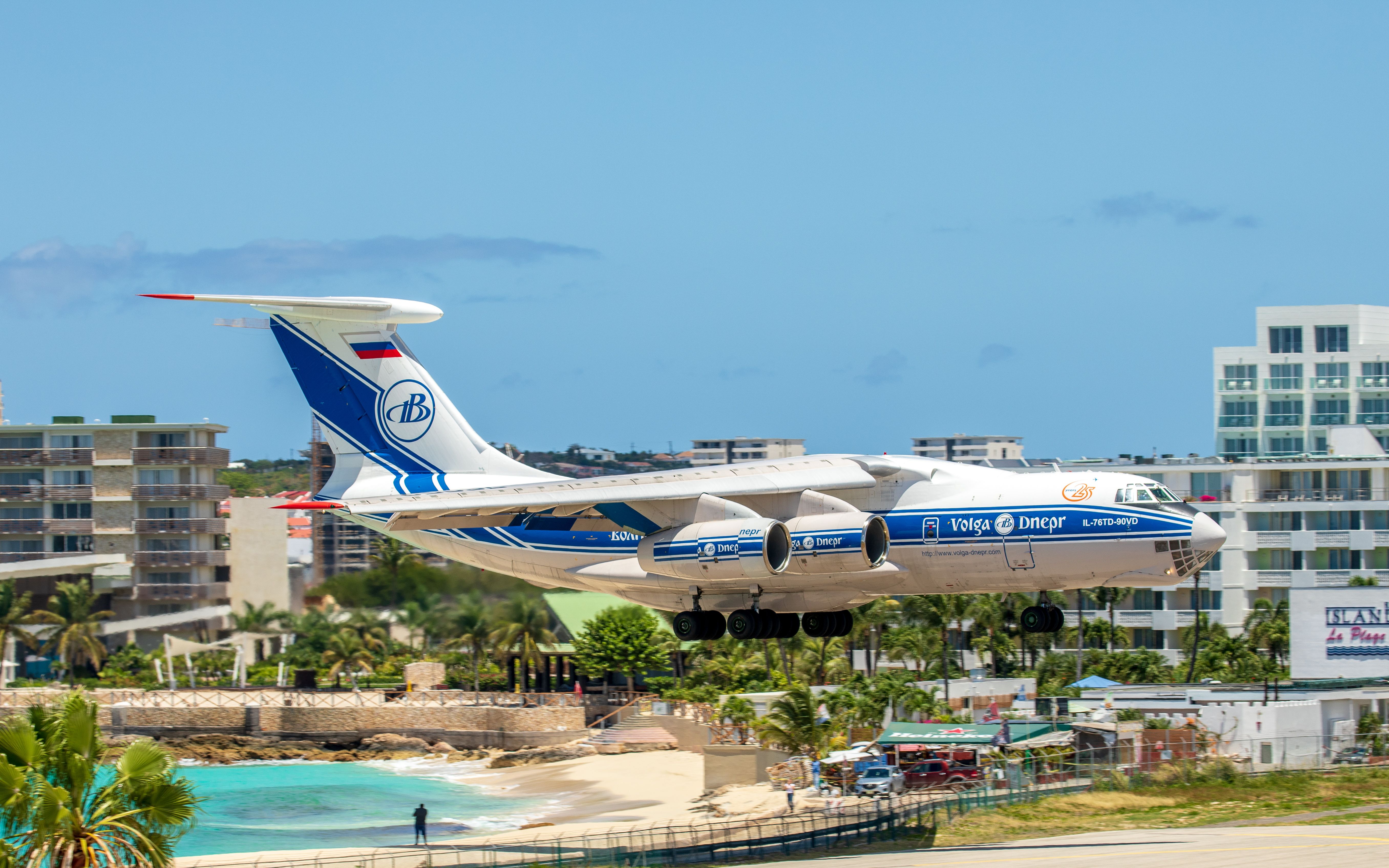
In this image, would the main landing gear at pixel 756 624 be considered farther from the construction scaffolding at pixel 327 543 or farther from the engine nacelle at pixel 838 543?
the construction scaffolding at pixel 327 543

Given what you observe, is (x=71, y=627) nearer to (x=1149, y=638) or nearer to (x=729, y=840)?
(x=1149, y=638)

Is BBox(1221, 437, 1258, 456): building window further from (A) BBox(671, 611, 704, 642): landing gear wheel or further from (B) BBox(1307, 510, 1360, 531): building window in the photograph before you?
(A) BBox(671, 611, 704, 642): landing gear wheel

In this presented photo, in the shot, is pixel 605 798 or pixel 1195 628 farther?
pixel 1195 628

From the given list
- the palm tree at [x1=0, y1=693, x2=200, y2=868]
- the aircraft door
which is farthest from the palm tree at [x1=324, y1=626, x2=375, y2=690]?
the aircraft door

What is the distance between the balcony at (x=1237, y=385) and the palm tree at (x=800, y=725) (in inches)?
1983

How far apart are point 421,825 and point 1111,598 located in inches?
889

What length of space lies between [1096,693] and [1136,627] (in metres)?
13.9

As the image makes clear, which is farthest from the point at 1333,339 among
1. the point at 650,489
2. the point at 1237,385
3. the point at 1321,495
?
the point at 650,489

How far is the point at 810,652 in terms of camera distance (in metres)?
48.7

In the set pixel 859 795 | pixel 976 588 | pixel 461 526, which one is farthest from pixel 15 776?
pixel 859 795

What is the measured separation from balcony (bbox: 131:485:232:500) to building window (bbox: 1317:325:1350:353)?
173 feet

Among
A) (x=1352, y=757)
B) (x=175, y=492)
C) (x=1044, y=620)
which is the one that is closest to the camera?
(x=1044, y=620)

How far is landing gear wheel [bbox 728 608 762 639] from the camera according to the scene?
2161 cm

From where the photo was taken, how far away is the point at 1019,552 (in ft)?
66.9
